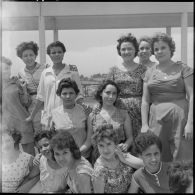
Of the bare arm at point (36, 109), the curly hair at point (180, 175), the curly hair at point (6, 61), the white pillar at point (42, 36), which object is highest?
the white pillar at point (42, 36)

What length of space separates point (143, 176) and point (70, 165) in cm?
56

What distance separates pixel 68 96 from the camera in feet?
10.4

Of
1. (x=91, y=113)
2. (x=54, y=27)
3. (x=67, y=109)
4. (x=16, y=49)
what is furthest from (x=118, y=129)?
(x=54, y=27)

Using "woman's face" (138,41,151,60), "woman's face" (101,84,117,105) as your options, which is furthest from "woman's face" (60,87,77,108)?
"woman's face" (138,41,151,60)

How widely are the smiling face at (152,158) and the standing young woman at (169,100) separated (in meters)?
0.35

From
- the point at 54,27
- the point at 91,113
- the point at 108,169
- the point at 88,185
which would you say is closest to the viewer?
the point at 88,185

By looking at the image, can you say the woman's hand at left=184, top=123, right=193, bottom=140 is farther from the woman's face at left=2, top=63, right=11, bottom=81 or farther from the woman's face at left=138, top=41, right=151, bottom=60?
the woman's face at left=2, top=63, right=11, bottom=81

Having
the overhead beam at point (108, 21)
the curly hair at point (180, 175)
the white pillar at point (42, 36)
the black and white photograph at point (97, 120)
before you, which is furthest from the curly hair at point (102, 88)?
the white pillar at point (42, 36)

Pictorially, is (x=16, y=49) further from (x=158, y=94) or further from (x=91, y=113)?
(x=158, y=94)

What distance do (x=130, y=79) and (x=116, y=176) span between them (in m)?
0.96

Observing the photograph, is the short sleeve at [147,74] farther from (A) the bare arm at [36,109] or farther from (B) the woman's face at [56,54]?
(A) the bare arm at [36,109]

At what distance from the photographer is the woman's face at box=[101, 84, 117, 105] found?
3.11m

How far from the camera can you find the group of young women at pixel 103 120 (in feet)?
8.73

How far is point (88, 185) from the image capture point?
99.0 inches
